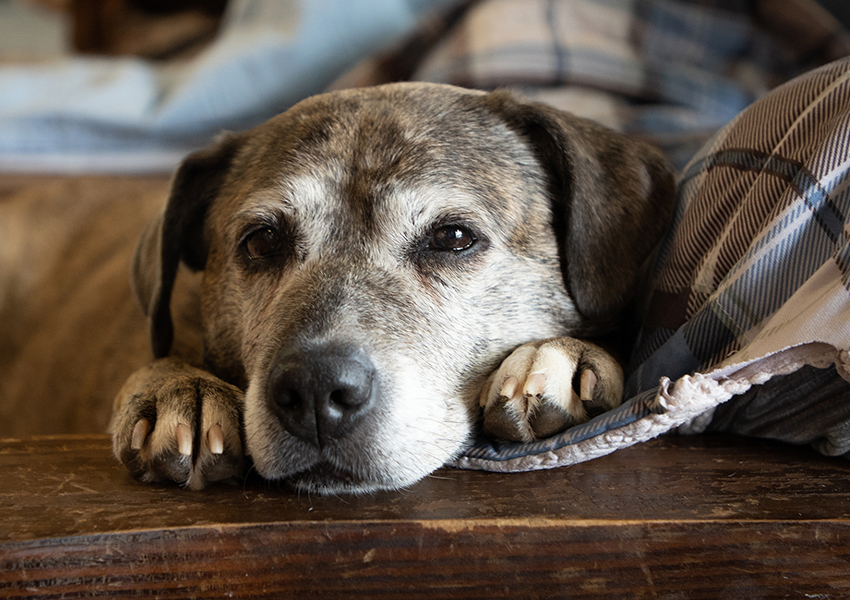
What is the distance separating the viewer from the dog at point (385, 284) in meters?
1.17

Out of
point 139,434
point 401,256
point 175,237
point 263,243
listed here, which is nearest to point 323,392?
point 139,434

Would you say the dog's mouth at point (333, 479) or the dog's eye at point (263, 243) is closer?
the dog's mouth at point (333, 479)

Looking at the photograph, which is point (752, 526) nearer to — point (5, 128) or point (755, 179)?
point (755, 179)

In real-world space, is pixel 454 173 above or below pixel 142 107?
above

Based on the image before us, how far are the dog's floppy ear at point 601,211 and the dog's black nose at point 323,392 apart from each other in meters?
0.64

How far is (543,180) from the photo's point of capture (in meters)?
1.69

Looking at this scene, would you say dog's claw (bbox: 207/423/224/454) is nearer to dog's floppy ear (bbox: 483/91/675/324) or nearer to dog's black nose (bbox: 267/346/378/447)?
dog's black nose (bbox: 267/346/378/447)

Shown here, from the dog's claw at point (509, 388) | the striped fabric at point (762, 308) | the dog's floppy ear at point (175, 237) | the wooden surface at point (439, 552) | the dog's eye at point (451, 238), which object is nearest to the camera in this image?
the wooden surface at point (439, 552)

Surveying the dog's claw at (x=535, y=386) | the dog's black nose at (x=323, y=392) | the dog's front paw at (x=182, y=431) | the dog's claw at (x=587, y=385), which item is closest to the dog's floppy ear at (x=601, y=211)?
the dog's claw at (x=587, y=385)

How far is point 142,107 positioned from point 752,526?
3371mm

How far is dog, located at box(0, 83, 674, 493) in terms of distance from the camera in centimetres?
117

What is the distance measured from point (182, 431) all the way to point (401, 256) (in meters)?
0.61

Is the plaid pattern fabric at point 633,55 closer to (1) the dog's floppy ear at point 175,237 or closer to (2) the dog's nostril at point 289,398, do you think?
(1) the dog's floppy ear at point 175,237

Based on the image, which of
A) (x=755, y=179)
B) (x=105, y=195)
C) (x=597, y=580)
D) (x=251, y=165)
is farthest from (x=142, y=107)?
(x=597, y=580)
